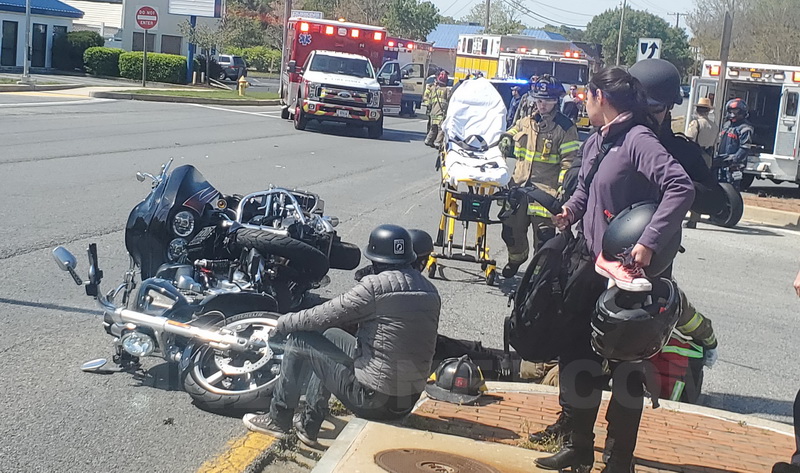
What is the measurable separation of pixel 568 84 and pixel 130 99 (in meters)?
14.3

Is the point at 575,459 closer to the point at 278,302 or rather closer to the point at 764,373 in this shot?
the point at 278,302

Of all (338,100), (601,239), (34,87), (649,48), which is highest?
(649,48)

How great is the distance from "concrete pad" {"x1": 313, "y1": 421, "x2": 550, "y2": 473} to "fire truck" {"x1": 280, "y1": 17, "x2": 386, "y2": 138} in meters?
20.3

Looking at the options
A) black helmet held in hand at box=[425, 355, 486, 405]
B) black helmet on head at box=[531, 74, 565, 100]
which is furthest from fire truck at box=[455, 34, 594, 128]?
black helmet held in hand at box=[425, 355, 486, 405]

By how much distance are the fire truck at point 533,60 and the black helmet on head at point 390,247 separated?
89.1 ft

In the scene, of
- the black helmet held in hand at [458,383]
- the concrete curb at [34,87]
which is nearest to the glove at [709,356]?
the black helmet held in hand at [458,383]

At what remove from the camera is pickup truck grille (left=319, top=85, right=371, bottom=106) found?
24.8m

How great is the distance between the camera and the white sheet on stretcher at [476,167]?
9336mm

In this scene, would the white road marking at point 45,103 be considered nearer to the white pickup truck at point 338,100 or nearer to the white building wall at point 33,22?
the white pickup truck at point 338,100

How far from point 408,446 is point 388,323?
62 centimetres

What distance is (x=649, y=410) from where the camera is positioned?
597cm

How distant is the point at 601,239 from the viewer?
181 inches

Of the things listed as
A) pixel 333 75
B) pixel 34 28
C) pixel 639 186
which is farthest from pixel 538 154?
pixel 34 28

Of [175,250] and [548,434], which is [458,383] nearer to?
[548,434]
